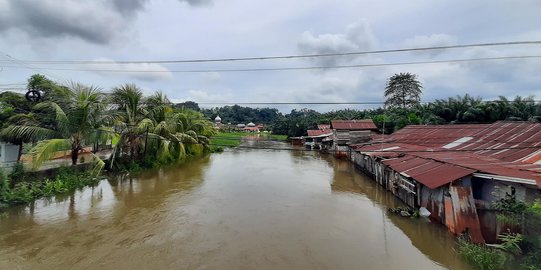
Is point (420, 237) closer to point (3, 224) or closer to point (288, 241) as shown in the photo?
point (288, 241)

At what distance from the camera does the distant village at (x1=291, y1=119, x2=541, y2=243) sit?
7605 millimetres

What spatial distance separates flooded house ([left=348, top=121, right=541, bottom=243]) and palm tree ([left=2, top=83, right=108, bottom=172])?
12749 mm

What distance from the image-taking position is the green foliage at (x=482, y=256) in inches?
248

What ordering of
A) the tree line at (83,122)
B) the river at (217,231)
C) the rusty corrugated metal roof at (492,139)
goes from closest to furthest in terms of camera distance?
the river at (217,231)
the rusty corrugated metal roof at (492,139)
the tree line at (83,122)

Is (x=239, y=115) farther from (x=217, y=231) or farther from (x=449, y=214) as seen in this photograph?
(x=449, y=214)

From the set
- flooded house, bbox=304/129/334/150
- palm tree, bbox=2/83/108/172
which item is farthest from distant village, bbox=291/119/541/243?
flooded house, bbox=304/129/334/150

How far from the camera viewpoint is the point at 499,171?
25.8 feet

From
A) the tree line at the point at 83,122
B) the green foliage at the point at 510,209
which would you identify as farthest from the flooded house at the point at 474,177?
the tree line at the point at 83,122

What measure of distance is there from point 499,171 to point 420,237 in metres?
2.69

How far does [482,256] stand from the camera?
6492 mm

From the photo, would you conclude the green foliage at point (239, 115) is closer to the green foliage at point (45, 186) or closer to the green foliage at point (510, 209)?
the green foliage at point (45, 186)

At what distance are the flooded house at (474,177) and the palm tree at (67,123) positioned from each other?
12.7 metres

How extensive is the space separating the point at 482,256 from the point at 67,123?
46.7ft

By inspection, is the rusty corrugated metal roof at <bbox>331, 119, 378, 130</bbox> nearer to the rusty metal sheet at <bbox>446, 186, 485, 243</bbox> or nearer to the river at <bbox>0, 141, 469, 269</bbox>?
the river at <bbox>0, 141, 469, 269</bbox>
